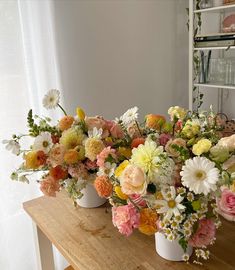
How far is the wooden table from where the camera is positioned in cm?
81

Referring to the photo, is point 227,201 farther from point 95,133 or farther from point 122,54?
point 122,54

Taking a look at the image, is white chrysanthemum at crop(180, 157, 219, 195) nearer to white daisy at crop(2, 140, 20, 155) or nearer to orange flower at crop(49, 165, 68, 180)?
orange flower at crop(49, 165, 68, 180)

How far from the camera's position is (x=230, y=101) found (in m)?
2.53

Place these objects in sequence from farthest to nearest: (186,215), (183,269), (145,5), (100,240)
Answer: (145,5), (100,240), (183,269), (186,215)

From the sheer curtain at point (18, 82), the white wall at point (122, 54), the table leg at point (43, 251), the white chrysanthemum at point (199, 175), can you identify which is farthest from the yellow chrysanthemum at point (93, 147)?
the white wall at point (122, 54)

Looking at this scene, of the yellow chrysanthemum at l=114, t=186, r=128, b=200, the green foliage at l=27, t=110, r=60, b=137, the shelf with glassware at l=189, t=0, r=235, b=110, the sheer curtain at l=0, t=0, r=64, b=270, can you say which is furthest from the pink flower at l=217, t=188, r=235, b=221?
the shelf with glassware at l=189, t=0, r=235, b=110

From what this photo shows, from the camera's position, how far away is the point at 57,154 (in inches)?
35.4

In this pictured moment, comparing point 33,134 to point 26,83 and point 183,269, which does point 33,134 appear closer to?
point 183,269

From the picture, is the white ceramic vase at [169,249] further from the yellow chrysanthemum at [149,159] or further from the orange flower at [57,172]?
the orange flower at [57,172]

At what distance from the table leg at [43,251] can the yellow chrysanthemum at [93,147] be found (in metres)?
0.48

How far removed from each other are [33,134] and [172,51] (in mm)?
1906

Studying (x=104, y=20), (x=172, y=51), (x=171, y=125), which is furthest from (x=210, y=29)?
(x=171, y=125)

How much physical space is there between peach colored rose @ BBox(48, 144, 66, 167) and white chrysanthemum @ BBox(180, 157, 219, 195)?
41cm

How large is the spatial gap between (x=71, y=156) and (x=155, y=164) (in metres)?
0.32
